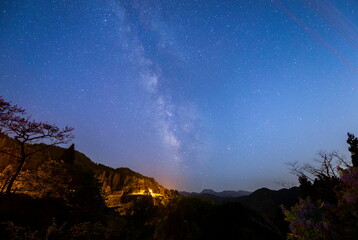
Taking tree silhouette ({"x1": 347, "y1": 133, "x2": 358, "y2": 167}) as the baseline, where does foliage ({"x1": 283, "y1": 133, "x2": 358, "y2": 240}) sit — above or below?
below

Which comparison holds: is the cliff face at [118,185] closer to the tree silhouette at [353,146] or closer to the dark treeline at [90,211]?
the dark treeline at [90,211]

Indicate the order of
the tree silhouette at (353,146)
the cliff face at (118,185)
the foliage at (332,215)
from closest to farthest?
the foliage at (332,215)
the tree silhouette at (353,146)
the cliff face at (118,185)

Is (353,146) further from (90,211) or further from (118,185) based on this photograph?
(118,185)

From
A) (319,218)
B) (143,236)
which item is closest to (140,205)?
(143,236)

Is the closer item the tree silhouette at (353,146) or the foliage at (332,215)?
the foliage at (332,215)

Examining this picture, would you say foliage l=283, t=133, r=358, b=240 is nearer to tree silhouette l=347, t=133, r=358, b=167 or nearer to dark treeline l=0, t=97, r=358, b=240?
dark treeline l=0, t=97, r=358, b=240

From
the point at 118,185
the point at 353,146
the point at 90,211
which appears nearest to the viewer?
the point at 90,211

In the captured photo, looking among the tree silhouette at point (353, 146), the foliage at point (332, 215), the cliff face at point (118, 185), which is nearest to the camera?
the foliage at point (332, 215)

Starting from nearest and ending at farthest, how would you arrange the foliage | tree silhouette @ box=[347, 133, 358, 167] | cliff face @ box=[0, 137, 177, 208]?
the foliage → tree silhouette @ box=[347, 133, 358, 167] → cliff face @ box=[0, 137, 177, 208]

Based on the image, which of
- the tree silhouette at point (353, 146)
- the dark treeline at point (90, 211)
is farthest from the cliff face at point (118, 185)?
the tree silhouette at point (353, 146)

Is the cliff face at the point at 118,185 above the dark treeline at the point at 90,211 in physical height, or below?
above

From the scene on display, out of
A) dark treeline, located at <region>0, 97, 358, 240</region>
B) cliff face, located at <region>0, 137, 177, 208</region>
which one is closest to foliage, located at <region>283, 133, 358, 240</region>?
dark treeline, located at <region>0, 97, 358, 240</region>

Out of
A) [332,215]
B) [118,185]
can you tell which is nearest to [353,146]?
[332,215]

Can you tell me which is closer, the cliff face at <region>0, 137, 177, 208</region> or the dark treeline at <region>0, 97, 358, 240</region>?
the dark treeline at <region>0, 97, 358, 240</region>
